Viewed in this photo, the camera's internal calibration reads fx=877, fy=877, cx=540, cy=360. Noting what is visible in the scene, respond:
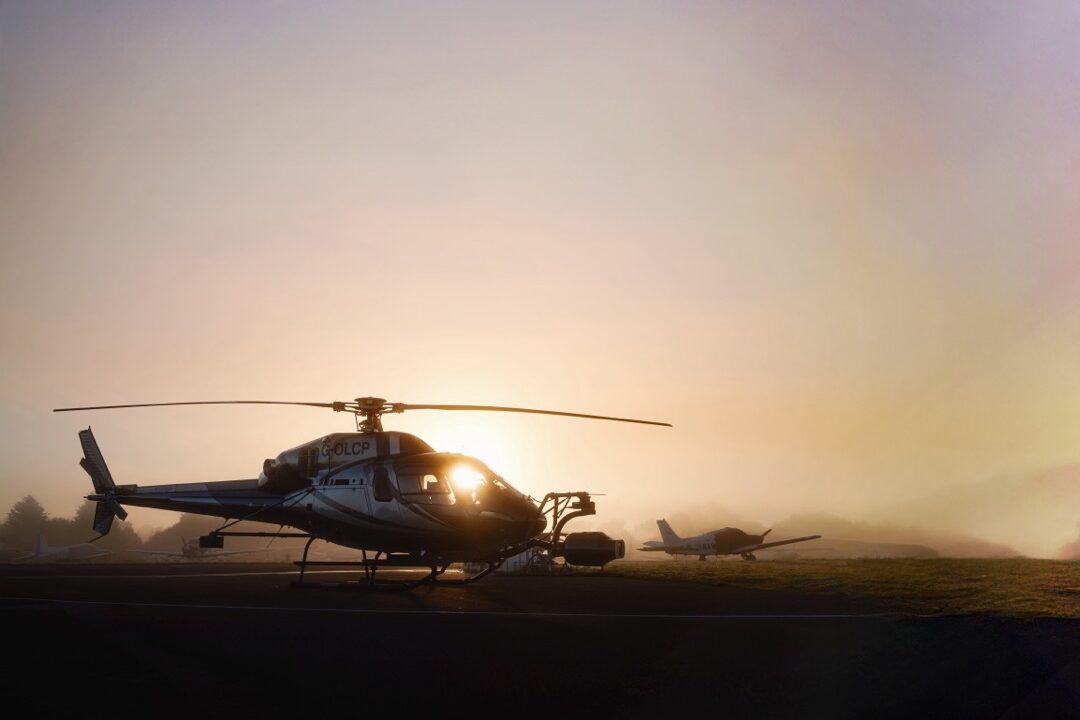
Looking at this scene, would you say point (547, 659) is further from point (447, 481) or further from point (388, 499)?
point (388, 499)

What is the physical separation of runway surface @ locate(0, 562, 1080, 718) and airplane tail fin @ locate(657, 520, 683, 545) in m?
59.8

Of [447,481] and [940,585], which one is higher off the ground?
[447,481]

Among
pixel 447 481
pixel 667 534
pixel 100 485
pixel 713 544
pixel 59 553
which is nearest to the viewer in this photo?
pixel 447 481

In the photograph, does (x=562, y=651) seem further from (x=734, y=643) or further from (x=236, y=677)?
(x=236, y=677)

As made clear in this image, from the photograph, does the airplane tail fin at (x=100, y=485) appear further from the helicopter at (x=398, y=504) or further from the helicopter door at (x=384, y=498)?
the helicopter door at (x=384, y=498)

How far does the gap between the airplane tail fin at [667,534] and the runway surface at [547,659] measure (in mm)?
59816

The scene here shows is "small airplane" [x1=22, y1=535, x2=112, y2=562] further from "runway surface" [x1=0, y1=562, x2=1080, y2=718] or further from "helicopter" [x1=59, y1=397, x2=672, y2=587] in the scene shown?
"runway surface" [x1=0, y1=562, x2=1080, y2=718]

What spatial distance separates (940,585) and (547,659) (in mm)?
14575

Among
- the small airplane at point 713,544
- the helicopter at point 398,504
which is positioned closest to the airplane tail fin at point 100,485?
the helicopter at point 398,504

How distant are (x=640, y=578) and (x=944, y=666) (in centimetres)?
1823

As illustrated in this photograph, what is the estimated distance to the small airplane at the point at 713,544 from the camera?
66.5 meters

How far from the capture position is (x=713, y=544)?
2756 inches

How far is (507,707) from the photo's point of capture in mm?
8461

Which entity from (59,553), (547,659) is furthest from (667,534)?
(547,659)
